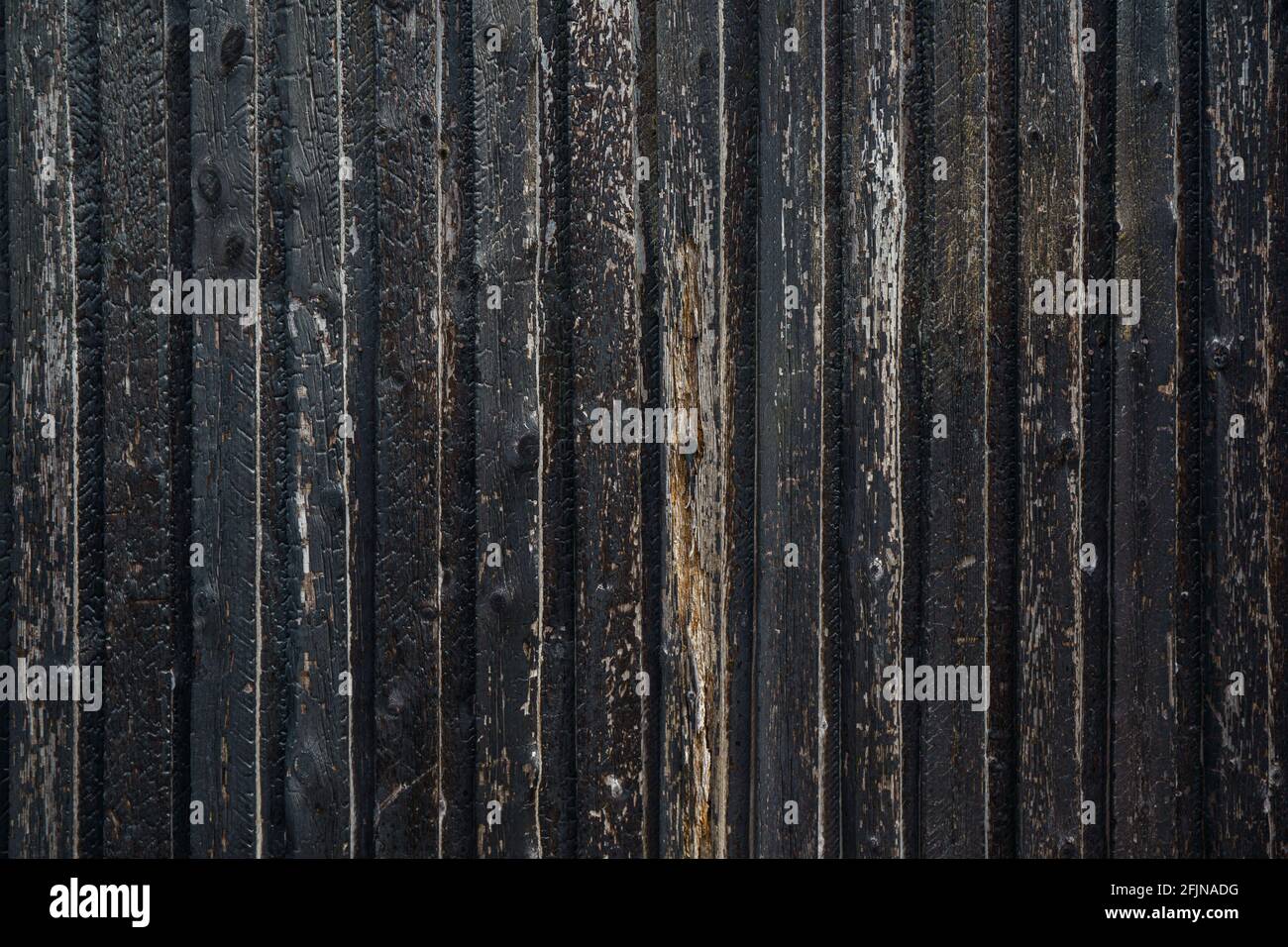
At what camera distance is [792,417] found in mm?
2152

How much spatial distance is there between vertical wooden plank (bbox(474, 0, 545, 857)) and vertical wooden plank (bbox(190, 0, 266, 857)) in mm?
534

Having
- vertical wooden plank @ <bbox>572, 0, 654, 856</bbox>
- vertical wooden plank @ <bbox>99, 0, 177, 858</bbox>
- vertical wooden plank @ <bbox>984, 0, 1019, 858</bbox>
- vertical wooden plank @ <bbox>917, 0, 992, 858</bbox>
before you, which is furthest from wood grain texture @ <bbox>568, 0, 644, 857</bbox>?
vertical wooden plank @ <bbox>99, 0, 177, 858</bbox>

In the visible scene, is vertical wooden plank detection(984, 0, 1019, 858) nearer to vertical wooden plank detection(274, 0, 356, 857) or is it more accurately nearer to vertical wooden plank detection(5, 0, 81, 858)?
vertical wooden plank detection(274, 0, 356, 857)

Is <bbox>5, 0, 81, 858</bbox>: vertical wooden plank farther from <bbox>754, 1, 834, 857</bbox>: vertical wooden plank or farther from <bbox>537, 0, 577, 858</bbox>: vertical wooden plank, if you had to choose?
<bbox>754, 1, 834, 857</bbox>: vertical wooden plank

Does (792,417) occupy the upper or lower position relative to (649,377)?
lower

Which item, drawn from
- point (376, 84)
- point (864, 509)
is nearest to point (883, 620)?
point (864, 509)

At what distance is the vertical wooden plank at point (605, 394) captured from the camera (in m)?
2.13

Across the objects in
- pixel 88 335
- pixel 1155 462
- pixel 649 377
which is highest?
pixel 88 335

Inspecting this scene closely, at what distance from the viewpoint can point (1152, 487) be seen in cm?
217

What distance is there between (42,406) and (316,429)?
25.7 inches

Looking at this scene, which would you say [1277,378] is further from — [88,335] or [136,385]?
[88,335]

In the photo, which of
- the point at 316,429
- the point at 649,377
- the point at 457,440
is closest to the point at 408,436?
the point at 457,440

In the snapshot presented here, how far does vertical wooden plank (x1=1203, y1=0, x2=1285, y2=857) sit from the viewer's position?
7.08 ft

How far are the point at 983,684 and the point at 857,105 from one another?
4.68 ft
